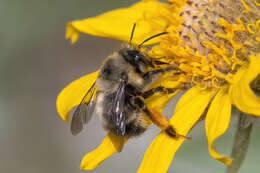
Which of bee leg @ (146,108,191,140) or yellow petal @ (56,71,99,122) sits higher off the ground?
yellow petal @ (56,71,99,122)

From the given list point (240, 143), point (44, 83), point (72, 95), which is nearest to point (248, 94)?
point (240, 143)

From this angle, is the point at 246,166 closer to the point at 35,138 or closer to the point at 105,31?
the point at 105,31

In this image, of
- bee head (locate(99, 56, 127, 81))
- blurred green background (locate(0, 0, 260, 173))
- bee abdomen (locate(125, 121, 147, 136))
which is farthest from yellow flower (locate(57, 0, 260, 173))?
blurred green background (locate(0, 0, 260, 173))

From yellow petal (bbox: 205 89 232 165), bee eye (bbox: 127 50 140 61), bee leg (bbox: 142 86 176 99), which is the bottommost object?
yellow petal (bbox: 205 89 232 165)

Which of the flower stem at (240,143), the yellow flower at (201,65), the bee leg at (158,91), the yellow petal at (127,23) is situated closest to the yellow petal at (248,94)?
the yellow flower at (201,65)

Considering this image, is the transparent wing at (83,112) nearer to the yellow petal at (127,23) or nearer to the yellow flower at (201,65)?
the yellow flower at (201,65)

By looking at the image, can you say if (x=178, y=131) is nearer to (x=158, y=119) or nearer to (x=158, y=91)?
(x=158, y=119)

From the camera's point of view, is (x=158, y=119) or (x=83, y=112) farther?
(x=83, y=112)

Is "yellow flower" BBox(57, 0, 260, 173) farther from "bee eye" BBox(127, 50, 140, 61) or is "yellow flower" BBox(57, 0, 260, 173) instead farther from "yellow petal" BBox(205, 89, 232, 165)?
"bee eye" BBox(127, 50, 140, 61)
